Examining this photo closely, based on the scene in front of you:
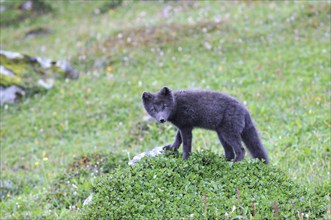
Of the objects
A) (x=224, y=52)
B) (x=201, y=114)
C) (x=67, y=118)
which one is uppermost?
(x=201, y=114)

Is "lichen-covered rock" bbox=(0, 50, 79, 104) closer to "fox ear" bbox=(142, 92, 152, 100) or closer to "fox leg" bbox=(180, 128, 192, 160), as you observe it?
"fox ear" bbox=(142, 92, 152, 100)

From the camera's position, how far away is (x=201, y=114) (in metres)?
7.71

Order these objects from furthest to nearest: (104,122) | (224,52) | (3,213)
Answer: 1. (224,52)
2. (104,122)
3. (3,213)

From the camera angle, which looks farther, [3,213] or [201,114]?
[3,213]

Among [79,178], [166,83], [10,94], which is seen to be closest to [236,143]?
[79,178]

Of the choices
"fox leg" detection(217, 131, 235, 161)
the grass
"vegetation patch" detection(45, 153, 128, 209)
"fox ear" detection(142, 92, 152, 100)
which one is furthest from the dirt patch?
"fox leg" detection(217, 131, 235, 161)

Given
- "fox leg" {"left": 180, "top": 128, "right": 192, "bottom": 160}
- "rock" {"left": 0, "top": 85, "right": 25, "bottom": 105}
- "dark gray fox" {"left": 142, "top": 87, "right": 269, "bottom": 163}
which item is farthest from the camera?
"rock" {"left": 0, "top": 85, "right": 25, "bottom": 105}

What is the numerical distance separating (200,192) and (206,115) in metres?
1.69

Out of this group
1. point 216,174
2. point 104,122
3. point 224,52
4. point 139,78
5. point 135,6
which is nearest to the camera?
point 216,174

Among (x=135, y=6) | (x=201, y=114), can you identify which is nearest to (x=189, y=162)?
(x=201, y=114)

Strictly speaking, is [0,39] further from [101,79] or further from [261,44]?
[261,44]

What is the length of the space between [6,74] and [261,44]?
9.68 metres

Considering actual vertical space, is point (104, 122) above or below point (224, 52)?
below

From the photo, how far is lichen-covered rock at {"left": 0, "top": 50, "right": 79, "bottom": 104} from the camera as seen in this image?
1733 cm
